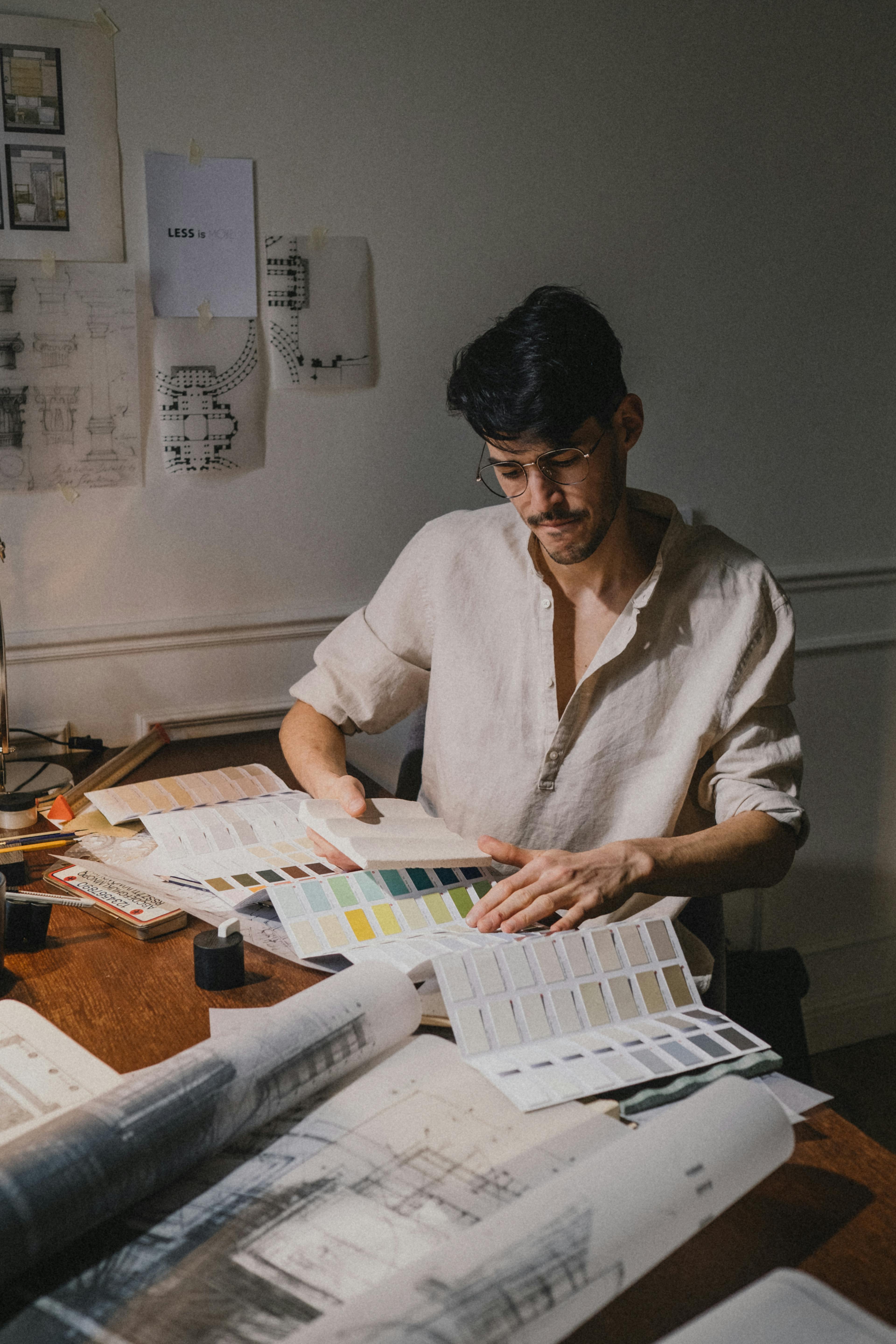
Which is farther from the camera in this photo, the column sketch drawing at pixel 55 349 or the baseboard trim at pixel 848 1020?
the baseboard trim at pixel 848 1020

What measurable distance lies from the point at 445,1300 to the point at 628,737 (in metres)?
1.02

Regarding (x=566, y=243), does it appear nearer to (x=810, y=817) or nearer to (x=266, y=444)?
(x=266, y=444)

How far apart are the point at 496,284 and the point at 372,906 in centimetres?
140

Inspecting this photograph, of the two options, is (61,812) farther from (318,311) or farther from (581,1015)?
(318,311)

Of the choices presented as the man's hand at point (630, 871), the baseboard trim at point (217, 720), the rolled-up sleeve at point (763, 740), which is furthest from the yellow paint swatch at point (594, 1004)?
the baseboard trim at point (217, 720)

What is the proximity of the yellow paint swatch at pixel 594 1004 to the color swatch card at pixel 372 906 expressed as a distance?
0.18m

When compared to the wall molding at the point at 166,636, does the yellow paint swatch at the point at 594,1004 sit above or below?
below

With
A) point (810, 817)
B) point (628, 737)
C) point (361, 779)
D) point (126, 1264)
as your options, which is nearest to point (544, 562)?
point (628, 737)

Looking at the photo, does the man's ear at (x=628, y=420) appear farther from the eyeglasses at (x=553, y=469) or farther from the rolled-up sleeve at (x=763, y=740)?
the rolled-up sleeve at (x=763, y=740)

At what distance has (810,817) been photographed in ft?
8.63

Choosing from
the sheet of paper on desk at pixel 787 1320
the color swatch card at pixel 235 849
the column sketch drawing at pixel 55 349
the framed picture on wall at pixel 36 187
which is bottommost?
the color swatch card at pixel 235 849

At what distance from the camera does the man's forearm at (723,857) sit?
1270 millimetres

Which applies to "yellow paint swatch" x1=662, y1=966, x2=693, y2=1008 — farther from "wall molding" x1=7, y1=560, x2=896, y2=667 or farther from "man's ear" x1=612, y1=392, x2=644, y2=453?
"wall molding" x1=7, y1=560, x2=896, y2=667

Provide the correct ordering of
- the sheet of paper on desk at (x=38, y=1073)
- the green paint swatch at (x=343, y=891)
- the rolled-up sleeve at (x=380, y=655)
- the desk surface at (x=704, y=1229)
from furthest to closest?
the rolled-up sleeve at (x=380, y=655), the green paint swatch at (x=343, y=891), the sheet of paper on desk at (x=38, y=1073), the desk surface at (x=704, y=1229)
